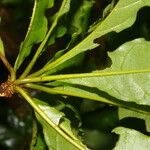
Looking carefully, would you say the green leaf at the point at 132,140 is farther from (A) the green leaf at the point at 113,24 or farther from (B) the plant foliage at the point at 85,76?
(A) the green leaf at the point at 113,24

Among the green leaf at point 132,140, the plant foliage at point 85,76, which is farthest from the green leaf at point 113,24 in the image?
the green leaf at point 132,140

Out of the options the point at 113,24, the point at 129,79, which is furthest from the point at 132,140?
the point at 113,24

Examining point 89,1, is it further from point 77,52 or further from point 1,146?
point 1,146

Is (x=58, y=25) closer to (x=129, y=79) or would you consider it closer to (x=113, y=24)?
(x=113, y=24)

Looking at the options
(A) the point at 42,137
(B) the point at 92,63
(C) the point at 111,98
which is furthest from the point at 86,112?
(C) the point at 111,98

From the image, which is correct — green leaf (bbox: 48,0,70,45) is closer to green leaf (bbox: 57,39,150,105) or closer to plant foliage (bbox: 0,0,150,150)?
plant foliage (bbox: 0,0,150,150)
